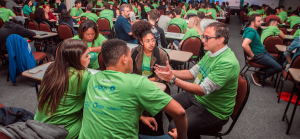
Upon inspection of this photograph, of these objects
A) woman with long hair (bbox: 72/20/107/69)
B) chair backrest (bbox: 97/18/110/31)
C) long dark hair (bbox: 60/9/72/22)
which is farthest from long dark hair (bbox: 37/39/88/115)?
chair backrest (bbox: 97/18/110/31)

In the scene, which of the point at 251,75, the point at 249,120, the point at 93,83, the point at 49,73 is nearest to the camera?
the point at 93,83

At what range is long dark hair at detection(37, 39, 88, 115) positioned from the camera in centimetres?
126

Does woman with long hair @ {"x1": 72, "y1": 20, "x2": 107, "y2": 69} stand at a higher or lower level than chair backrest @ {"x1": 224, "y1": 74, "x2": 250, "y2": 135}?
higher

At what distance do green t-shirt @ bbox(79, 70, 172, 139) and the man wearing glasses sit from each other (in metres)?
0.65

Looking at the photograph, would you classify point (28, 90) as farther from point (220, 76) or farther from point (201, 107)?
point (220, 76)

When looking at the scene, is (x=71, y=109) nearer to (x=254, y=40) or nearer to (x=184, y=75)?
(x=184, y=75)

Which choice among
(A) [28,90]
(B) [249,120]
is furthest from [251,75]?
(A) [28,90]

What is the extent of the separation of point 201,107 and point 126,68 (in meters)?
0.91

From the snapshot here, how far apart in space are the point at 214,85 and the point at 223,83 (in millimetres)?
73

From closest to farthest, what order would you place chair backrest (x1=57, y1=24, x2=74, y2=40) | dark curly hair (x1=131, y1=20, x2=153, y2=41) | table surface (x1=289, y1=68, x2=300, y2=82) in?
table surface (x1=289, y1=68, x2=300, y2=82), dark curly hair (x1=131, y1=20, x2=153, y2=41), chair backrest (x1=57, y1=24, x2=74, y2=40)

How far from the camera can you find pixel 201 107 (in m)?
→ 1.76

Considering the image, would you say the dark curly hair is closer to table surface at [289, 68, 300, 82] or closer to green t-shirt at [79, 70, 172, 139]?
green t-shirt at [79, 70, 172, 139]

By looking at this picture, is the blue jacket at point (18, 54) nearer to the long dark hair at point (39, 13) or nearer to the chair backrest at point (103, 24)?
the long dark hair at point (39, 13)

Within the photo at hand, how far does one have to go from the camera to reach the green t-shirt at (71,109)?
1.30 meters
